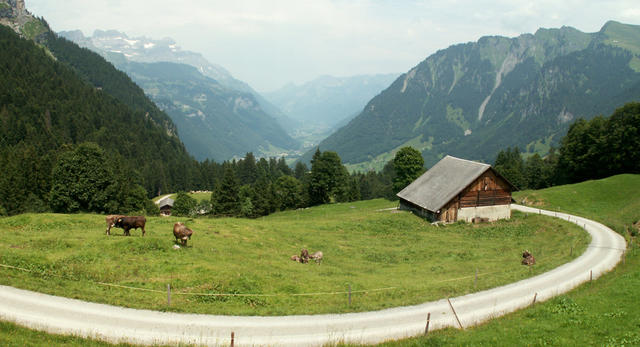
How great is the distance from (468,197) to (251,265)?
38.8 meters

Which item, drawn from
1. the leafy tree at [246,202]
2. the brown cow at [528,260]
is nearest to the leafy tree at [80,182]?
the leafy tree at [246,202]

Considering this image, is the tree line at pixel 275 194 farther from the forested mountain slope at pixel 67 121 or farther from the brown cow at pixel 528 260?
the brown cow at pixel 528 260

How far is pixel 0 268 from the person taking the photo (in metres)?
19.6

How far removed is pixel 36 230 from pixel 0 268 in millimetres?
12494

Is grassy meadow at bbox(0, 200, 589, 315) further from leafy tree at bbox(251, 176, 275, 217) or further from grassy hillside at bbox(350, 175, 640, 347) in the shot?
leafy tree at bbox(251, 176, 275, 217)

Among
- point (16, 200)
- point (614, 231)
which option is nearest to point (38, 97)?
point (16, 200)

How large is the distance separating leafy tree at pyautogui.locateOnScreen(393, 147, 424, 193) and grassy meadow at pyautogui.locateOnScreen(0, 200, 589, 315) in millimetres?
43838

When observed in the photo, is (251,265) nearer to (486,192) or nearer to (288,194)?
(486,192)

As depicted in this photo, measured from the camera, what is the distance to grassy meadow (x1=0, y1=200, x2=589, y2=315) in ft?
62.8

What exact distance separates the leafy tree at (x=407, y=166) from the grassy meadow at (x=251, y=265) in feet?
144

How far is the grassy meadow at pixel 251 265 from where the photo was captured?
19.2m

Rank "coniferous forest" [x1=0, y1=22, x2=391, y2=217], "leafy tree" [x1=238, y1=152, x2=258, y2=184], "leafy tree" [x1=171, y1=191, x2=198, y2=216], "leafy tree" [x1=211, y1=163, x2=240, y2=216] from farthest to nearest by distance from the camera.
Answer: "leafy tree" [x1=238, y1=152, x2=258, y2=184]
"leafy tree" [x1=171, y1=191, x2=198, y2=216]
"leafy tree" [x1=211, y1=163, x2=240, y2=216]
"coniferous forest" [x1=0, y1=22, x2=391, y2=217]

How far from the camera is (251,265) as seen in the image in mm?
25422

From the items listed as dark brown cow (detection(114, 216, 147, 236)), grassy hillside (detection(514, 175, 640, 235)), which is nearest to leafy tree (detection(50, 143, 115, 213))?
dark brown cow (detection(114, 216, 147, 236))
